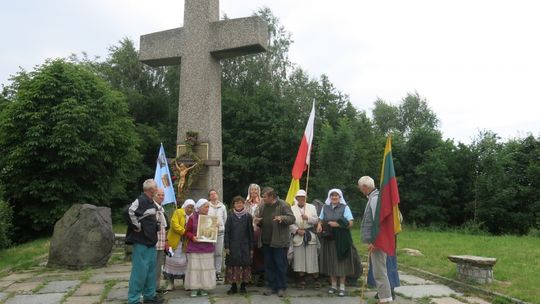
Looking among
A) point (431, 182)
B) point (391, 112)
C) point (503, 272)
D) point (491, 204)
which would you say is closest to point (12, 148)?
point (503, 272)

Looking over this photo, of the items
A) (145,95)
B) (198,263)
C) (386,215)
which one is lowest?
(198,263)

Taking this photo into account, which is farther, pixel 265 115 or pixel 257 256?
pixel 265 115

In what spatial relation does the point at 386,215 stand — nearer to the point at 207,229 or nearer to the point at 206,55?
the point at 207,229

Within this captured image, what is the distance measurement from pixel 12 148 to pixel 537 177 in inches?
952

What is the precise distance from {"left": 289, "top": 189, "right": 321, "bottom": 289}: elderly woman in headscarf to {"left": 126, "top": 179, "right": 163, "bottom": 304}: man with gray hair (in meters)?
2.29

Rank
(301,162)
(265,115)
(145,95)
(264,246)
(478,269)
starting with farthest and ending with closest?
(145,95) → (265,115) → (301,162) → (478,269) → (264,246)

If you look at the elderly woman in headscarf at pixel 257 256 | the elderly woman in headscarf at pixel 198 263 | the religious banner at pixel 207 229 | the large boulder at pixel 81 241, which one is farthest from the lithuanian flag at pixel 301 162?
the large boulder at pixel 81 241

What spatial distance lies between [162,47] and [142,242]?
5.73 metres

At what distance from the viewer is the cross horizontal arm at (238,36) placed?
955 centimetres

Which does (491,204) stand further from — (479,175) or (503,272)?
(503,272)

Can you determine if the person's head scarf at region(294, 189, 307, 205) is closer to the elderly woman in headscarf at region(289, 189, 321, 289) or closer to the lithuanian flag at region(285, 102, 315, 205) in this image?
the elderly woman in headscarf at region(289, 189, 321, 289)

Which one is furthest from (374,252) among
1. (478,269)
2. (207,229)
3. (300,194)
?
(207,229)

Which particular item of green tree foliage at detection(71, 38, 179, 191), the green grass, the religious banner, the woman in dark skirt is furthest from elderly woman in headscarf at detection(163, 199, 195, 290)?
green tree foliage at detection(71, 38, 179, 191)

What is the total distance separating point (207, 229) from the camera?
7.05 meters
